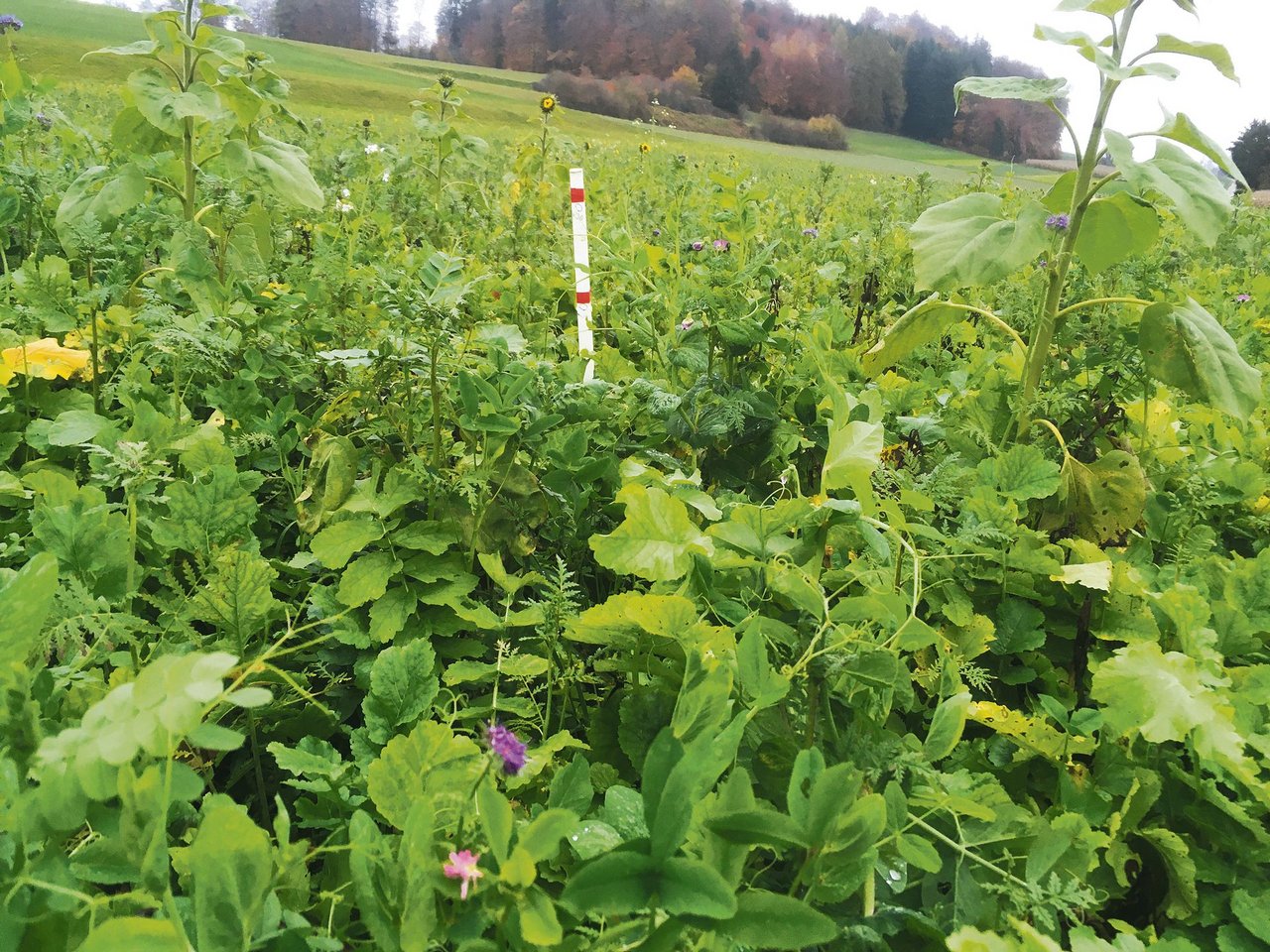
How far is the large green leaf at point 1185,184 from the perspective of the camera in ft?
5.35

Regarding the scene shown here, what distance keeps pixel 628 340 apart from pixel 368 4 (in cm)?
5617

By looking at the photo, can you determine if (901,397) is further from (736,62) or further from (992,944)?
(736,62)

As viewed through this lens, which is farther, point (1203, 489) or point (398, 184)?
point (398, 184)

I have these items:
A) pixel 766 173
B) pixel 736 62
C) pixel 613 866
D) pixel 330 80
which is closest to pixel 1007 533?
pixel 613 866

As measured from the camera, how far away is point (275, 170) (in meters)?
2.71

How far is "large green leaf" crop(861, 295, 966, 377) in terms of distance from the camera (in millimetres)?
2057

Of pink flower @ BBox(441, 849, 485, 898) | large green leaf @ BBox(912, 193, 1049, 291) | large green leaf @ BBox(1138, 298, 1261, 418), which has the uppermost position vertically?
large green leaf @ BBox(912, 193, 1049, 291)

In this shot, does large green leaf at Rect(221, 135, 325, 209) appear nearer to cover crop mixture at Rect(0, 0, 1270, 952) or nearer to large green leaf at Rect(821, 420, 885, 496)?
cover crop mixture at Rect(0, 0, 1270, 952)

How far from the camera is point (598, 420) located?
1.87 meters

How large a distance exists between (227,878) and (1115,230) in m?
2.13

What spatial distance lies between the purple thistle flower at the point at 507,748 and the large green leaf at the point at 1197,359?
5.65ft

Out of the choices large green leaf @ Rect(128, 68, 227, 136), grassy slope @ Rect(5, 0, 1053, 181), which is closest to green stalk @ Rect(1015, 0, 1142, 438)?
large green leaf @ Rect(128, 68, 227, 136)

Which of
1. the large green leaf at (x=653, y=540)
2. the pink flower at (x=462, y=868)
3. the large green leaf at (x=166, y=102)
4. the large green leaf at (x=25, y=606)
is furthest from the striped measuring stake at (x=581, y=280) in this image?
the pink flower at (x=462, y=868)

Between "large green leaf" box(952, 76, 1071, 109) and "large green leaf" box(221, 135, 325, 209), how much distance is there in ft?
6.60
